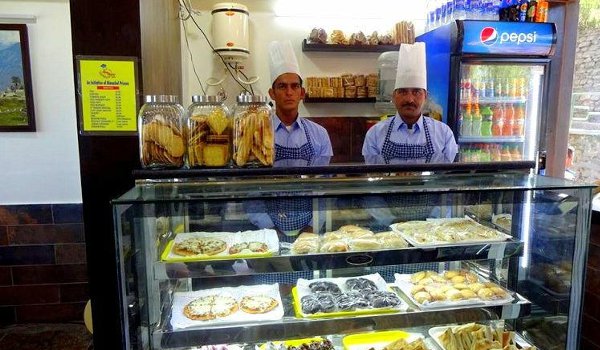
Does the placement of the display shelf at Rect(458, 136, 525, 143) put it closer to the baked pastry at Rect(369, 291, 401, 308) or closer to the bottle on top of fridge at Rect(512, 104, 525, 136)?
the bottle on top of fridge at Rect(512, 104, 525, 136)

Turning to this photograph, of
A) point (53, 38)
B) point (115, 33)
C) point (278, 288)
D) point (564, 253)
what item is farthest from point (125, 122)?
point (53, 38)

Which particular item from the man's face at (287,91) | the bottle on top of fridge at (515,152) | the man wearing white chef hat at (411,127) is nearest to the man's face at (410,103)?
the man wearing white chef hat at (411,127)

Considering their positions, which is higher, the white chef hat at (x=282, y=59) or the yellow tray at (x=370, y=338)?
the white chef hat at (x=282, y=59)

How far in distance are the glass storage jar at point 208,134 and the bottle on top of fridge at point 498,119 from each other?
3.28m

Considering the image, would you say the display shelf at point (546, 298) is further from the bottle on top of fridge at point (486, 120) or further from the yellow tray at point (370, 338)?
the bottle on top of fridge at point (486, 120)

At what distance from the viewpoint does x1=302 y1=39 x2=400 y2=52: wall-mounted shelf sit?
13.1 feet

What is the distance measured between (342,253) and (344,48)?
3044 millimetres

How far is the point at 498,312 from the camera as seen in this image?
1.51m

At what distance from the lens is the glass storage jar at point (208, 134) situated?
1364 mm

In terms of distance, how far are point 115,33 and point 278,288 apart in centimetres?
108

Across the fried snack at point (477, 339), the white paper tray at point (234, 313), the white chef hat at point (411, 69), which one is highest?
the white chef hat at point (411, 69)

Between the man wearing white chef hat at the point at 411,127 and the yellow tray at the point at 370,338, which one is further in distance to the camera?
the man wearing white chef hat at the point at 411,127

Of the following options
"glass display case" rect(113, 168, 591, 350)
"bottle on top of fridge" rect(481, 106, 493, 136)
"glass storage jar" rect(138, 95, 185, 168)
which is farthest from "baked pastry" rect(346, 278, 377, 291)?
"bottle on top of fridge" rect(481, 106, 493, 136)

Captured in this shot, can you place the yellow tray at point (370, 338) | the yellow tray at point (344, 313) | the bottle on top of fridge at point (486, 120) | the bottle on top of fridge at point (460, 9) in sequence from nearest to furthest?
the yellow tray at point (344, 313) < the yellow tray at point (370, 338) < the bottle on top of fridge at point (460, 9) < the bottle on top of fridge at point (486, 120)
